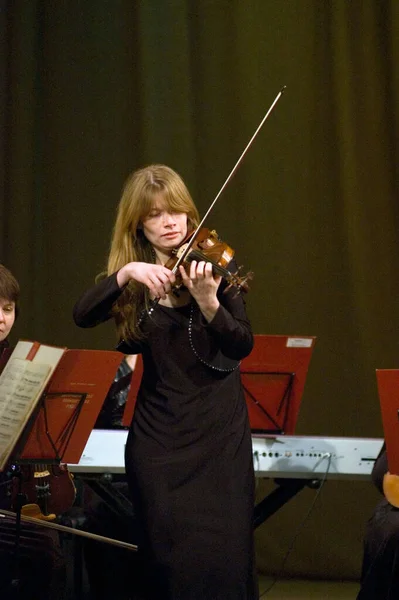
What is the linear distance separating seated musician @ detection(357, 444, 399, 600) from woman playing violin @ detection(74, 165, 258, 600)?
674 millimetres

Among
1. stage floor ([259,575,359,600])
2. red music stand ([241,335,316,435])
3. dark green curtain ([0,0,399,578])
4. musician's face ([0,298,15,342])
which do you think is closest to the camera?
musician's face ([0,298,15,342])

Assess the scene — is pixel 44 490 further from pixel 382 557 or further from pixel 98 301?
pixel 382 557

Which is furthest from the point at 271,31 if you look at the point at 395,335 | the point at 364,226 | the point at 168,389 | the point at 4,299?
the point at 168,389

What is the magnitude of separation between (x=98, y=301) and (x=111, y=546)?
59.5 inches

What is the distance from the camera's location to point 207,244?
2076 mm

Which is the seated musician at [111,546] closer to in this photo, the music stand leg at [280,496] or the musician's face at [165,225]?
the music stand leg at [280,496]

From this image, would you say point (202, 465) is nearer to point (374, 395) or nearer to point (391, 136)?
point (374, 395)

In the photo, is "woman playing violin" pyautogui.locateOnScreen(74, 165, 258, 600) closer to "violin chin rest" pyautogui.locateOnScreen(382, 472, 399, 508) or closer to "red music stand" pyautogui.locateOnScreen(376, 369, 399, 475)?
"red music stand" pyautogui.locateOnScreen(376, 369, 399, 475)

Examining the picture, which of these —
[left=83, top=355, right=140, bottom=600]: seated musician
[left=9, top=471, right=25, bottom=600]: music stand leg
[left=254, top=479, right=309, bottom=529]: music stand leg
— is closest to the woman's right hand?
[left=9, top=471, right=25, bottom=600]: music stand leg

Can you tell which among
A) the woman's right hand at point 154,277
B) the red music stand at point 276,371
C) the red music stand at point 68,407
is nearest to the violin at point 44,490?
the red music stand at point 68,407

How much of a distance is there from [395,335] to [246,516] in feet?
7.17

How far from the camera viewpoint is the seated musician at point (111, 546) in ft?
10.6

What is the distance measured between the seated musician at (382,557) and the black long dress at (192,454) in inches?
26.8

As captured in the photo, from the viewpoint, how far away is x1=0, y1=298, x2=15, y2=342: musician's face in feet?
8.26
